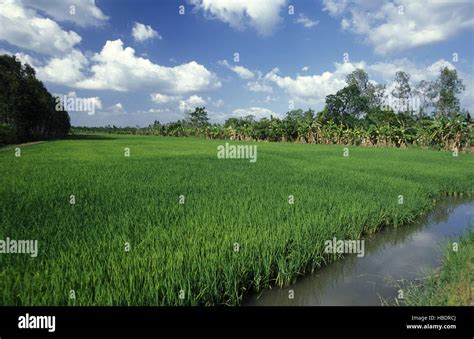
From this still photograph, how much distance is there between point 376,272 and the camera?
4.79 m

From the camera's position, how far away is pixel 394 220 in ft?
23.0

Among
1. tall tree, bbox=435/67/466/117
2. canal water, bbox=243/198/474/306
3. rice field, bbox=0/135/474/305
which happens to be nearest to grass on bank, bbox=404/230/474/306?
canal water, bbox=243/198/474/306

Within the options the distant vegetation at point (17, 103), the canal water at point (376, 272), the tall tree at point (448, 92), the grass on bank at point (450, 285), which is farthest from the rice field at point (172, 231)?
the tall tree at point (448, 92)

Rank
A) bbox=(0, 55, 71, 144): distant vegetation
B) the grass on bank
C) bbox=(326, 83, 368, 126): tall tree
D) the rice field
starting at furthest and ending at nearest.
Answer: bbox=(326, 83, 368, 126): tall tree → bbox=(0, 55, 71, 144): distant vegetation → the grass on bank → the rice field

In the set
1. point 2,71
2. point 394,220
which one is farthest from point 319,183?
point 2,71

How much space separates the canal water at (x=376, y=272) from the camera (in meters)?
Answer: 3.96

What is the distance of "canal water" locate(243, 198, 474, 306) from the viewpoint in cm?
396

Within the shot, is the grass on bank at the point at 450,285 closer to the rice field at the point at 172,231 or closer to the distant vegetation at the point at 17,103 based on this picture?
the rice field at the point at 172,231

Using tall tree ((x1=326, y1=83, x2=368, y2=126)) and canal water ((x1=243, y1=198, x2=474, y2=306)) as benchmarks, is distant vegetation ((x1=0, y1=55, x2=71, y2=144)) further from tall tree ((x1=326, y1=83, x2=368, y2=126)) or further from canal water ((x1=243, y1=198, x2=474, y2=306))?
tall tree ((x1=326, y1=83, x2=368, y2=126))

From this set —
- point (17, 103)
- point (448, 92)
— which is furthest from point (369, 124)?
point (17, 103)

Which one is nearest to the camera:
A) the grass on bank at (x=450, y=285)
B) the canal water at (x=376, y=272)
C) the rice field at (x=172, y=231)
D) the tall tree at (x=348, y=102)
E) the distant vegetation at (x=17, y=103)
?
the rice field at (x=172, y=231)

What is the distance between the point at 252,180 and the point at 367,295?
636 cm
